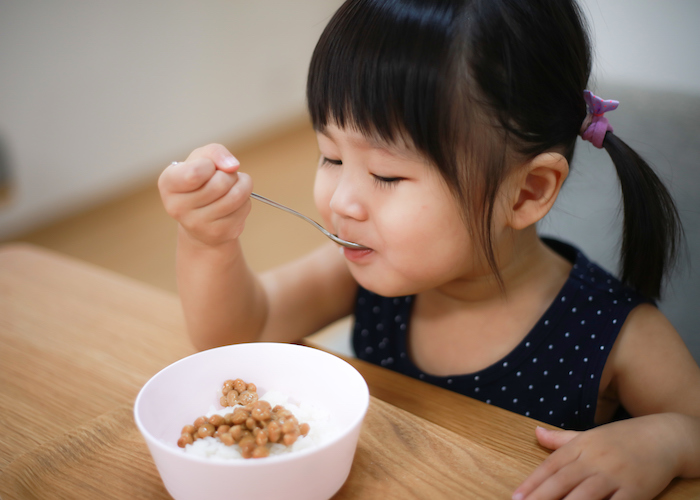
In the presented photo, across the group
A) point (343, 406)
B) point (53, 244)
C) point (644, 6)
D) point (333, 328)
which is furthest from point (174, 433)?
point (53, 244)

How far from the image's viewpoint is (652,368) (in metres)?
0.79

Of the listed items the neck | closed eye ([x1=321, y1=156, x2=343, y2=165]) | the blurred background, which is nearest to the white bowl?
closed eye ([x1=321, y1=156, x2=343, y2=165])

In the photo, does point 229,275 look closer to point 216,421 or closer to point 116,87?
point 216,421

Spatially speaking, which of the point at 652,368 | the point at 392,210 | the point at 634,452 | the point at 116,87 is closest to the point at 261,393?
the point at 392,210

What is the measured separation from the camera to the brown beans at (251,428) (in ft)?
1.74

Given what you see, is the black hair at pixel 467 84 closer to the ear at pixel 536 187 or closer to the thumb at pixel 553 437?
the ear at pixel 536 187

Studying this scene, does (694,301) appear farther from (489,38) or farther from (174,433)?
(174,433)

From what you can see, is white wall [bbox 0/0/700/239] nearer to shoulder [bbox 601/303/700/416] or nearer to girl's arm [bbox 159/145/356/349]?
girl's arm [bbox 159/145/356/349]

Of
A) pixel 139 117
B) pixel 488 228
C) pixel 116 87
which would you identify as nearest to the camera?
pixel 488 228

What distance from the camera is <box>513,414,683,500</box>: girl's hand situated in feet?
1.80

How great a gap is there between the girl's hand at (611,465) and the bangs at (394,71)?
340 mm

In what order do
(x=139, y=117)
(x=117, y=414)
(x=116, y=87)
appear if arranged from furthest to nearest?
(x=139, y=117) < (x=116, y=87) < (x=117, y=414)

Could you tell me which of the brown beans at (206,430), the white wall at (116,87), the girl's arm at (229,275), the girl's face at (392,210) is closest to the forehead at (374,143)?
the girl's face at (392,210)

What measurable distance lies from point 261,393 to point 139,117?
8.88ft
